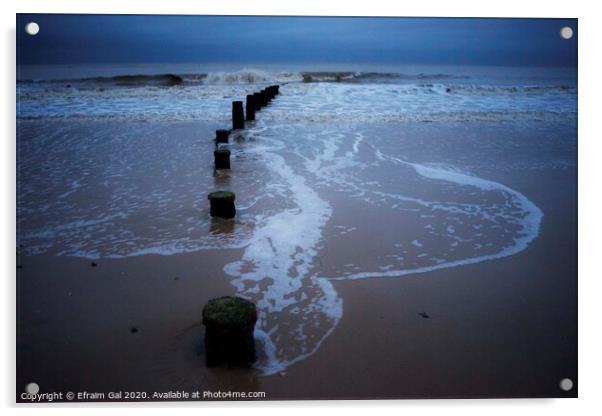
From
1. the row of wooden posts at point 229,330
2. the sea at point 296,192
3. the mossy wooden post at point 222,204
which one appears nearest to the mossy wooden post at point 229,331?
the row of wooden posts at point 229,330

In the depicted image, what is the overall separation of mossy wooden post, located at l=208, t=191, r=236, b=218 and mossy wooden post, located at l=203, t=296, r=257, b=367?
1.56 m

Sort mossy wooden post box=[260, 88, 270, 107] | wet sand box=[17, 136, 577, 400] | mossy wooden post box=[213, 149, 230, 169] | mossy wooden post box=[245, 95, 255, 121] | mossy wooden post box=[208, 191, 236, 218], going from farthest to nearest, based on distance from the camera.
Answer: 1. mossy wooden post box=[260, 88, 270, 107]
2. mossy wooden post box=[245, 95, 255, 121]
3. mossy wooden post box=[213, 149, 230, 169]
4. mossy wooden post box=[208, 191, 236, 218]
5. wet sand box=[17, 136, 577, 400]

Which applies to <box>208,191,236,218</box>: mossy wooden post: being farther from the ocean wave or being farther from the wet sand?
the ocean wave

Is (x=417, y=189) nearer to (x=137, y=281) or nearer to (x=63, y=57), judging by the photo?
(x=137, y=281)

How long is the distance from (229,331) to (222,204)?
169 centimetres

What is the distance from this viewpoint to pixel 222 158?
5.16m

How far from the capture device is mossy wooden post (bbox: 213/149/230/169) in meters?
5.11

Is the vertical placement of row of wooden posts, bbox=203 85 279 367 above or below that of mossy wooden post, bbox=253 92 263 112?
below

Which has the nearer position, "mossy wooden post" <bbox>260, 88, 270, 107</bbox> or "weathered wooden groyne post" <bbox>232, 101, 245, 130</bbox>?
"weathered wooden groyne post" <bbox>232, 101, 245, 130</bbox>

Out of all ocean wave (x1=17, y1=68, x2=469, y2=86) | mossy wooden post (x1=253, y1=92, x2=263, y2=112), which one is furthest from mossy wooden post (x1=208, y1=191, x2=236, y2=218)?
mossy wooden post (x1=253, y1=92, x2=263, y2=112)

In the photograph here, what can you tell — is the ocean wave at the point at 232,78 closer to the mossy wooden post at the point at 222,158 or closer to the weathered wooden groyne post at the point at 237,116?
the weathered wooden groyne post at the point at 237,116
